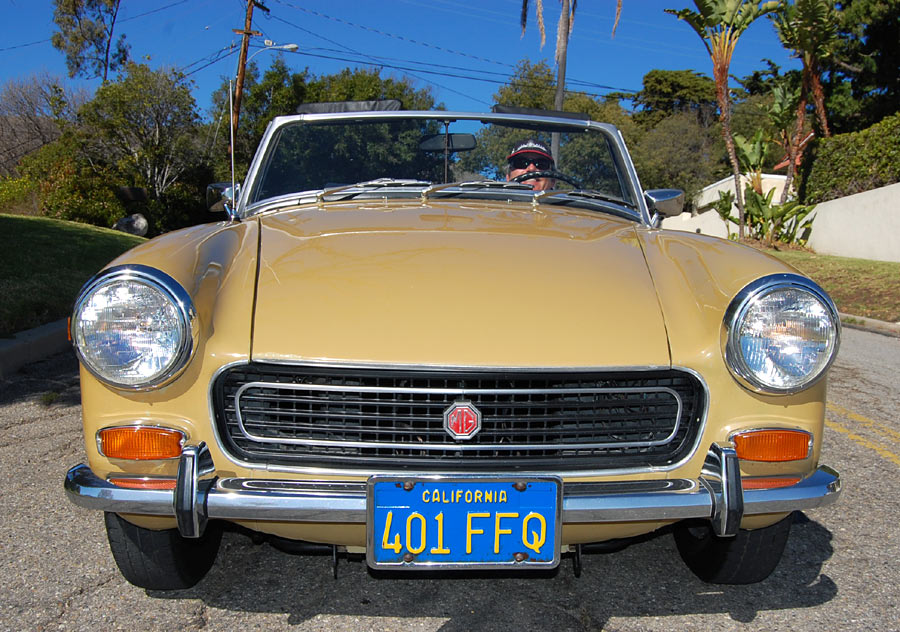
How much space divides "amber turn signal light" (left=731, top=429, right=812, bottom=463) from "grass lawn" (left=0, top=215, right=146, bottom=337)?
5.00m

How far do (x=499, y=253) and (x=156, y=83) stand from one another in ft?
71.9

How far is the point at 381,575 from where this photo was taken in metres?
2.15

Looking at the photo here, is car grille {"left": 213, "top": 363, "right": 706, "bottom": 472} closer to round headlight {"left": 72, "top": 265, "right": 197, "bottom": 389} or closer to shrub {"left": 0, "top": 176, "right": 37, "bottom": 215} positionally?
round headlight {"left": 72, "top": 265, "right": 197, "bottom": 389}

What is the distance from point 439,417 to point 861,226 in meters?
15.0

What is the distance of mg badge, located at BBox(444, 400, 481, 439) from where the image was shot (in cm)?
180

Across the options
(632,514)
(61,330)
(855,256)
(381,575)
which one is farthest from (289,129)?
(855,256)

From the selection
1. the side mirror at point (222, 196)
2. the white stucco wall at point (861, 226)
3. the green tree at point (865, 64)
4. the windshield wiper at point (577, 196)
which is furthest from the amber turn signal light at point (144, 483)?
the green tree at point (865, 64)

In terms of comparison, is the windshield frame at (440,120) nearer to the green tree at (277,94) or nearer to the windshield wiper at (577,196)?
the windshield wiper at (577,196)

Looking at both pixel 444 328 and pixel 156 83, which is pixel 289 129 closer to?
pixel 444 328

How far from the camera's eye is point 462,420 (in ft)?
5.91

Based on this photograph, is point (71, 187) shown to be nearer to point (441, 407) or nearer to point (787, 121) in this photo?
point (441, 407)

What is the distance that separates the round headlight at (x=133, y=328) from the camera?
70.3 inches

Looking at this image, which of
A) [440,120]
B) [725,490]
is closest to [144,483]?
[725,490]

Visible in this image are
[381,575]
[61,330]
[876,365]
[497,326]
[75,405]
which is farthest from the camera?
[876,365]
